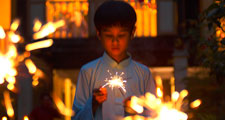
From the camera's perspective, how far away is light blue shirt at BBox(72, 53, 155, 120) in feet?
14.0

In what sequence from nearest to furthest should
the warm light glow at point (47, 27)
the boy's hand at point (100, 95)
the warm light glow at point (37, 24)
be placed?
the boy's hand at point (100, 95) < the warm light glow at point (47, 27) < the warm light glow at point (37, 24)

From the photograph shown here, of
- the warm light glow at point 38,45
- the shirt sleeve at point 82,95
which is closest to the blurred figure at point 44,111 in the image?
the warm light glow at point 38,45

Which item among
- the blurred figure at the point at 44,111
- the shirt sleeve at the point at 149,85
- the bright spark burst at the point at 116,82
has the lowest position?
Result: the blurred figure at the point at 44,111

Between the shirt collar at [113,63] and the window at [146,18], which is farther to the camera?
the window at [146,18]

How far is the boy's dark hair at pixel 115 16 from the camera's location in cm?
423

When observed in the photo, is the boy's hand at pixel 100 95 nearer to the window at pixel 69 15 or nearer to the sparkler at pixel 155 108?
the sparkler at pixel 155 108

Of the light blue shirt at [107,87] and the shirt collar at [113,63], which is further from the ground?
the shirt collar at [113,63]

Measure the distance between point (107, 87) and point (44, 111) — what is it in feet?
20.9

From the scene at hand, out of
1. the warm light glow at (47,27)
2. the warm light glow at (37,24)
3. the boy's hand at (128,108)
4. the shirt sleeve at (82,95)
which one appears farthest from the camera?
the warm light glow at (37,24)

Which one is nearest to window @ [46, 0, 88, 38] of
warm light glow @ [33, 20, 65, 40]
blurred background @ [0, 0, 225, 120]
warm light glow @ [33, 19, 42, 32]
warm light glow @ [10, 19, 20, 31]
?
blurred background @ [0, 0, 225, 120]

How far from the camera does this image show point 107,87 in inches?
171

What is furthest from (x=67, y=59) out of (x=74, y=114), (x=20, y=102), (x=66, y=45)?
(x=74, y=114)

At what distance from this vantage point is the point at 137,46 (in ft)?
43.3

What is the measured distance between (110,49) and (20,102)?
8.84 meters
